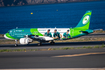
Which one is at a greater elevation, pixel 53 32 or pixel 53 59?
pixel 53 32

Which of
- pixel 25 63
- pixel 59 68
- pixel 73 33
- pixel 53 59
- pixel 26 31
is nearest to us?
pixel 59 68

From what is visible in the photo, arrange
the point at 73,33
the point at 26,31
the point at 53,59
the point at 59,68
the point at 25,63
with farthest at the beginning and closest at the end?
the point at 26,31 → the point at 73,33 → the point at 53,59 → the point at 25,63 → the point at 59,68

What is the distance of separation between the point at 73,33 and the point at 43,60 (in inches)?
760

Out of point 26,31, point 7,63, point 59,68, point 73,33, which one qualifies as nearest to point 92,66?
point 59,68

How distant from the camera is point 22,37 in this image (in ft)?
A: 156

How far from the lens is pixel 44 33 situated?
45531mm

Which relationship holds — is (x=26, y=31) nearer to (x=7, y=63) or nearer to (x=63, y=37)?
(x=63, y=37)

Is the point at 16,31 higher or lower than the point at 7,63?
higher

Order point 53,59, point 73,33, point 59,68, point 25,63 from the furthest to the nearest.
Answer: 1. point 73,33
2. point 53,59
3. point 25,63
4. point 59,68

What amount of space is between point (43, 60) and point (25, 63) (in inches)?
112

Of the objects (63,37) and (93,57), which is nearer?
(93,57)

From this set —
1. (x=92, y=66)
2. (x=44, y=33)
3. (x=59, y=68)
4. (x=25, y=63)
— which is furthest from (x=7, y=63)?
(x=44, y=33)

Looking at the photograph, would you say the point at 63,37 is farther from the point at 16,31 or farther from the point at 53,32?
the point at 16,31

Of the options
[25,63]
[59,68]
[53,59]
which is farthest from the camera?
[53,59]
